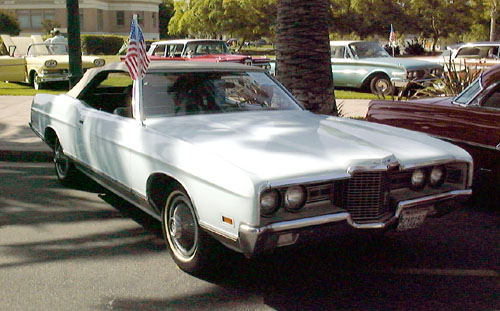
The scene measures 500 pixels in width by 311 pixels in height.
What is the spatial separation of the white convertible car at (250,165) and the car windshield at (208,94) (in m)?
Answer: 0.01

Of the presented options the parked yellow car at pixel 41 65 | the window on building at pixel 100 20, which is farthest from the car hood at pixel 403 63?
the window on building at pixel 100 20

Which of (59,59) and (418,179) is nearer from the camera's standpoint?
(418,179)

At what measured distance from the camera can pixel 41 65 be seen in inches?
618

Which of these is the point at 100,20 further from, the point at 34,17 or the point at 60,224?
the point at 60,224

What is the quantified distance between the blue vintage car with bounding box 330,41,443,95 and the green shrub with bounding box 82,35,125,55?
3253 cm

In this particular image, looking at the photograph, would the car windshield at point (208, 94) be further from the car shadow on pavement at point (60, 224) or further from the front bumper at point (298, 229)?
the front bumper at point (298, 229)

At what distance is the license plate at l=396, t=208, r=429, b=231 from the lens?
3.65 m

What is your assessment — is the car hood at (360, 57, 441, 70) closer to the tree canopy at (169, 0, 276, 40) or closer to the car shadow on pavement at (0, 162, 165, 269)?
the car shadow on pavement at (0, 162, 165, 269)

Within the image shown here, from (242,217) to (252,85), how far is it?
7.32 feet

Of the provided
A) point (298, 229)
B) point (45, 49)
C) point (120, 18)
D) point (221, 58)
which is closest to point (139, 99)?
point (298, 229)

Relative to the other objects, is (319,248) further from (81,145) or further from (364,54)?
(364,54)

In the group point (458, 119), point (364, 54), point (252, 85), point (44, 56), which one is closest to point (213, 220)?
point (252, 85)

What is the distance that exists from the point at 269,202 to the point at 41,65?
14073 mm

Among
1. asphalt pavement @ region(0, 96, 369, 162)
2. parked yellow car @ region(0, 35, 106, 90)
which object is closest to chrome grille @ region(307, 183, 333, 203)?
asphalt pavement @ region(0, 96, 369, 162)
